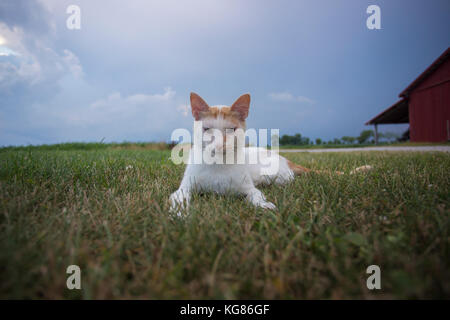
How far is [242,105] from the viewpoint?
194 centimetres

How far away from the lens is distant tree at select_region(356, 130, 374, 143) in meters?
18.6

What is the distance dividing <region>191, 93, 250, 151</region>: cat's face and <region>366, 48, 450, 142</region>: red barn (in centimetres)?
1461

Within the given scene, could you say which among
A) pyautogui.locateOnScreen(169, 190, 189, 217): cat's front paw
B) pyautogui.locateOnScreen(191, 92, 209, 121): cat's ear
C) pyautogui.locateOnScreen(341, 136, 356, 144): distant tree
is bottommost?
pyautogui.locateOnScreen(169, 190, 189, 217): cat's front paw

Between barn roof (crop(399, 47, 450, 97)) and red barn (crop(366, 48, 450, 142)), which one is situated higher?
barn roof (crop(399, 47, 450, 97))

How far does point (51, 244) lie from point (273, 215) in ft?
3.52

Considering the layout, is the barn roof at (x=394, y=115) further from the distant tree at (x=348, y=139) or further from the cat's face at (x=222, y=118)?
the cat's face at (x=222, y=118)

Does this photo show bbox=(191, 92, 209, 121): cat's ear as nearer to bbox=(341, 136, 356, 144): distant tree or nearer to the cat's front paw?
the cat's front paw

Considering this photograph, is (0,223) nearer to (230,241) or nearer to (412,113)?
(230,241)

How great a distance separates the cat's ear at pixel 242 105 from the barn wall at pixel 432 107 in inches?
587

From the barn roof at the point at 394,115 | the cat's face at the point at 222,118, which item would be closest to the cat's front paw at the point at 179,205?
the cat's face at the point at 222,118

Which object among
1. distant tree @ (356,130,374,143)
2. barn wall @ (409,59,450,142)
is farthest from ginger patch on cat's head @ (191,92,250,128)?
distant tree @ (356,130,374,143)

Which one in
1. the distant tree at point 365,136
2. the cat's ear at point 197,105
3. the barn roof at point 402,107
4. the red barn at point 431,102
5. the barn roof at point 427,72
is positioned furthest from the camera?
the distant tree at point 365,136

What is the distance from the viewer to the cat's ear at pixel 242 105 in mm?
1905
